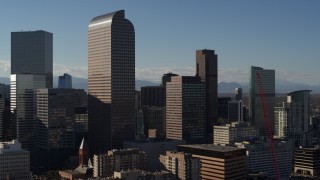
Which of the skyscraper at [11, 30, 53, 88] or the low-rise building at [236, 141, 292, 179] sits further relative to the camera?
the skyscraper at [11, 30, 53, 88]

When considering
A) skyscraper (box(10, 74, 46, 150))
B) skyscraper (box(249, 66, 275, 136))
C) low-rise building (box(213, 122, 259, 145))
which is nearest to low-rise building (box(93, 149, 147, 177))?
low-rise building (box(213, 122, 259, 145))

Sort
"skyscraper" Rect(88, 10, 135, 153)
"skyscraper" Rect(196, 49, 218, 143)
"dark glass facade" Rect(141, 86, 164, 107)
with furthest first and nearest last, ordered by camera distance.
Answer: "dark glass facade" Rect(141, 86, 164, 107) → "skyscraper" Rect(196, 49, 218, 143) → "skyscraper" Rect(88, 10, 135, 153)

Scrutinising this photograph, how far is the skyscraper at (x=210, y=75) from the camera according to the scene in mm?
151875

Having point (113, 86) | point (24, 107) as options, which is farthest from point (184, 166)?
point (24, 107)

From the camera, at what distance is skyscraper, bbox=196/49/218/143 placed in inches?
5979

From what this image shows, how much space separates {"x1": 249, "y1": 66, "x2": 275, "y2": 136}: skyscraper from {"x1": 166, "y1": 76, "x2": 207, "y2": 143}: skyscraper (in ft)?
122

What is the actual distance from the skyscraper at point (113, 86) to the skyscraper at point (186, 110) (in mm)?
17789

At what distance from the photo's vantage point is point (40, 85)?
138000 millimetres

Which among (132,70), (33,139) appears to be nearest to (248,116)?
(132,70)

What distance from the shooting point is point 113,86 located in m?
120

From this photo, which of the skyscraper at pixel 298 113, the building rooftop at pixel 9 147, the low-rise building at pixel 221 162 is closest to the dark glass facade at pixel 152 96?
the skyscraper at pixel 298 113

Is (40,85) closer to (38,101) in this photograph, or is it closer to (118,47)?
(38,101)

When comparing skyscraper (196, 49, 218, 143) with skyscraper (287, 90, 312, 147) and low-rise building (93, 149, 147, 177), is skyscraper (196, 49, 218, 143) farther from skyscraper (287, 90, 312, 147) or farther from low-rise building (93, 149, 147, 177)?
low-rise building (93, 149, 147, 177)

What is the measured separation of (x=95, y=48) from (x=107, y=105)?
1498 cm
